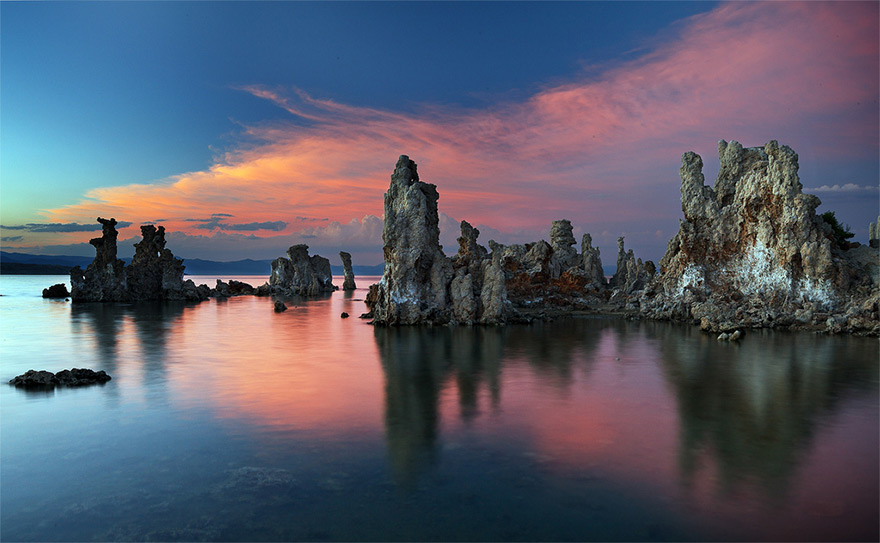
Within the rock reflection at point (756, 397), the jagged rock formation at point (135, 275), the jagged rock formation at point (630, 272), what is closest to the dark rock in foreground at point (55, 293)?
the jagged rock formation at point (135, 275)

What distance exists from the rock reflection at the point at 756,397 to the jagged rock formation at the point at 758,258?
5.84 metres

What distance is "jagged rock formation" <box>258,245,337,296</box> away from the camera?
325 feet

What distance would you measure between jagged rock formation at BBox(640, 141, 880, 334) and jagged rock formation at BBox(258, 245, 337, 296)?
66.0m

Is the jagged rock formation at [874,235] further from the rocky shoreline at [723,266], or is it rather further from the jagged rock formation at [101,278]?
the jagged rock formation at [101,278]

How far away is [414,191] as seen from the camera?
40.6 metres

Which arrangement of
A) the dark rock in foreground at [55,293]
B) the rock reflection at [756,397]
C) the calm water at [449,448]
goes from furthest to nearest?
the dark rock in foreground at [55,293] → the rock reflection at [756,397] → the calm water at [449,448]

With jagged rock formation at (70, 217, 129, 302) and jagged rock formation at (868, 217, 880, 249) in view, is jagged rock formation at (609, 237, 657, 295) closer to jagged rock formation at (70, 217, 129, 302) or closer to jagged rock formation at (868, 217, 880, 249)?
jagged rock formation at (868, 217, 880, 249)

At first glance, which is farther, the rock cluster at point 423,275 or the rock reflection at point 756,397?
the rock cluster at point 423,275

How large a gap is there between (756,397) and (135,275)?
77.5 m

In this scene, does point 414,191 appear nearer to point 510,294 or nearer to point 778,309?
point 510,294

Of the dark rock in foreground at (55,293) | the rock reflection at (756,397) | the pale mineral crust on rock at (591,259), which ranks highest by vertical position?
the pale mineral crust on rock at (591,259)

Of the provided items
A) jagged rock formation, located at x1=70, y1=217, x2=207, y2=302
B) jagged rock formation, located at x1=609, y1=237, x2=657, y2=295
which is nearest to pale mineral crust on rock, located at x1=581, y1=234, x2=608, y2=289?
jagged rock formation, located at x1=609, y1=237, x2=657, y2=295

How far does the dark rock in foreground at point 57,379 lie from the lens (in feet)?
67.4

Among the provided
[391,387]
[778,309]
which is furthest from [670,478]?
[778,309]
